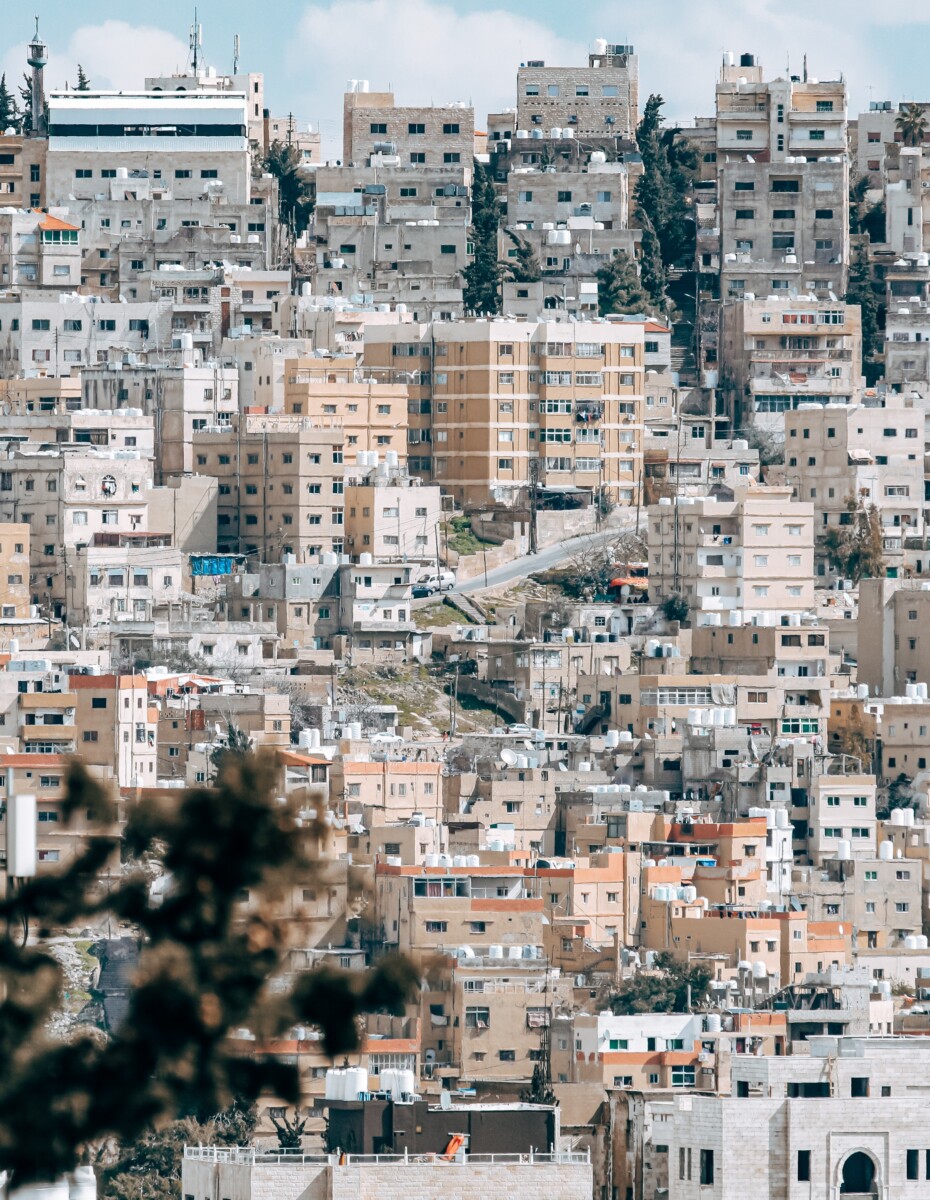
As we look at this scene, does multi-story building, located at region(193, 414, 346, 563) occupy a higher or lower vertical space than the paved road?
higher

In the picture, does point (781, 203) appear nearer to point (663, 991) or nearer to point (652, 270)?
point (652, 270)

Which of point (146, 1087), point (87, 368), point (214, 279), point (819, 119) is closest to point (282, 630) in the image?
point (87, 368)

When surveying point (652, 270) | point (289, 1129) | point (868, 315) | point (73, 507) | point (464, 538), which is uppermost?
point (652, 270)

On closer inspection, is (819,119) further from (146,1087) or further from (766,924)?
(146,1087)

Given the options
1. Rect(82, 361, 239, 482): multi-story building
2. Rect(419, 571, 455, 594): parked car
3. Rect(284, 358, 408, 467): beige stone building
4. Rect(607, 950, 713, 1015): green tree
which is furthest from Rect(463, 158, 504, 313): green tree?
Rect(607, 950, 713, 1015): green tree

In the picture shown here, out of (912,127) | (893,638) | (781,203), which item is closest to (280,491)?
(893,638)

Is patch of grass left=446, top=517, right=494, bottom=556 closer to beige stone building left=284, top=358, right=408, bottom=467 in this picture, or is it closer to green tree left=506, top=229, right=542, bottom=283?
beige stone building left=284, top=358, right=408, bottom=467

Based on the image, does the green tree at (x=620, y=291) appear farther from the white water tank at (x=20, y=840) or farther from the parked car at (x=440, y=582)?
the white water tank at (x=20, y=840)
